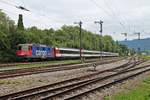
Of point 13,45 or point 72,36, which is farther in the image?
point 72,36

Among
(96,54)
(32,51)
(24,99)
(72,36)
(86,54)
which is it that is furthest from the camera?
(72,36)

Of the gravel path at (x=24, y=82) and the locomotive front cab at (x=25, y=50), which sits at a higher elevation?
the locomotive front cab at (x=25, y=50)

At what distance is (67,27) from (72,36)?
1576 centimetres

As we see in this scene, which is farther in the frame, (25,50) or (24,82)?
(25,50)

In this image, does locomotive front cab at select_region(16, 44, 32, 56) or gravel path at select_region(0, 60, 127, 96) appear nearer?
gravel path at select_region(0, 60, 127, 96)

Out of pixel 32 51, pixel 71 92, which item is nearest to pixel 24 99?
pixel 71 92

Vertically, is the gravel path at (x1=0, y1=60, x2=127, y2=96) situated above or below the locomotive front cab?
below

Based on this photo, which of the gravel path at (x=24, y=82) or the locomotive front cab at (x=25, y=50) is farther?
the locomotive front cab at (x=25, y=50)

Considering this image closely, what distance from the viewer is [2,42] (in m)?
59.5

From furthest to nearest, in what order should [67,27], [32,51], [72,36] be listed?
1. [67,27]
2. [72,36]
3. [32,51]

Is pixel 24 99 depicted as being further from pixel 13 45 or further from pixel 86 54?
pixel 86 54

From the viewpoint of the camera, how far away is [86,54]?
85938 millimetres

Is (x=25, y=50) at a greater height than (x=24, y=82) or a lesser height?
greater

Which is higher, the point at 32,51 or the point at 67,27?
the point at 67,27
